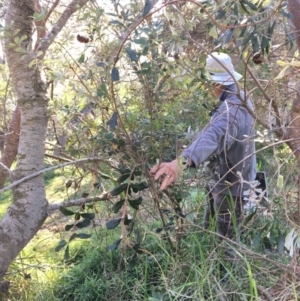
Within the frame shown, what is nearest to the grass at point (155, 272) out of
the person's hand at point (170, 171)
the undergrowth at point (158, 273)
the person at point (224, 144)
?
the undergrowth at point (158, 273)

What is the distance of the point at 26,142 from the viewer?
2.30 m

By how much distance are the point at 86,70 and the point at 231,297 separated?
1.21 m

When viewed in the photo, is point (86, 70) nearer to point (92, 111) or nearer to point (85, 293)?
point (92, 111)

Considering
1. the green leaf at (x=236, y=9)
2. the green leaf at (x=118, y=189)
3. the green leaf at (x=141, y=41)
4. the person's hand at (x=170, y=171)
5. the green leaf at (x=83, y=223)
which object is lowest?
the green leaf at (x=83, y=223)

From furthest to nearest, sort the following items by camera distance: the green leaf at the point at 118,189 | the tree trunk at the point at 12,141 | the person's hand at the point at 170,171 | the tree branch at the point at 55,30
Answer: the tree trunk at the point at 12,141
the tree branch at the point at 55,30
the green leaf at the point at 118,189
the person's hand at the point at 170,171

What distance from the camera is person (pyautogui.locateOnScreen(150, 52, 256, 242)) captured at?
1861mm

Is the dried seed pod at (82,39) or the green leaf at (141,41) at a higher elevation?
the dried seed pod at (82,39)

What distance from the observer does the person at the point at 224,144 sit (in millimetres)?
1861

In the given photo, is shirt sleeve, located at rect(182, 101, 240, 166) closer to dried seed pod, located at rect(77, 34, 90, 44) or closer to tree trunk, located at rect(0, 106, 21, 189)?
dried seed pod, located at rect(77, 34, 90, 44)

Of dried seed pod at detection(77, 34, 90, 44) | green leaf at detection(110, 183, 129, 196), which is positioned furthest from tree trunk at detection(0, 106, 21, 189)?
green leaf at detection(110, 183, 129, 196)

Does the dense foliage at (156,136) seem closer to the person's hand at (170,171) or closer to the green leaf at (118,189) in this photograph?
the green leaf at (118,189)

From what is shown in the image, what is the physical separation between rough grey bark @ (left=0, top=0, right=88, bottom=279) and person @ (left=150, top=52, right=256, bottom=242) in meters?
0.69

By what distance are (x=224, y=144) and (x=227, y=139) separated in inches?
9.6

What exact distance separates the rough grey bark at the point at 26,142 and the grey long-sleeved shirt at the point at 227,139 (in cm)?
84
